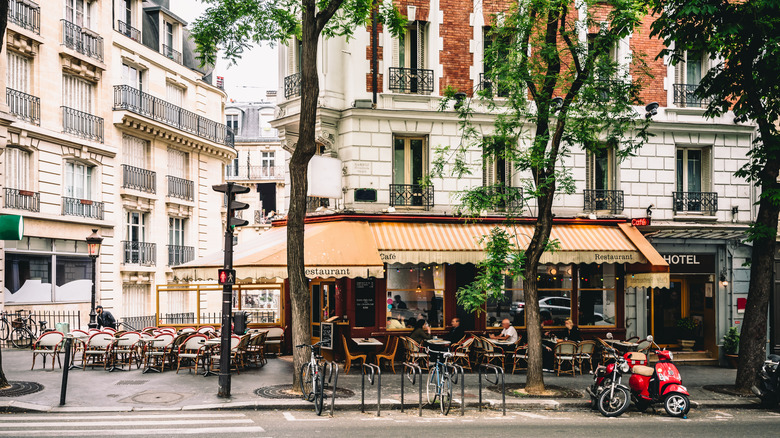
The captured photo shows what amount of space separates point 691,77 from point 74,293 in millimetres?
23844

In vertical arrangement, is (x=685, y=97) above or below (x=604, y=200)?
above

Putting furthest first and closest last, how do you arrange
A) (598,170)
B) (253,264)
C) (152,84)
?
1. (152,84)
2. (598,170)
3. (253,264)

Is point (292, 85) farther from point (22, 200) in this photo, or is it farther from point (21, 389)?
point (22, 200)

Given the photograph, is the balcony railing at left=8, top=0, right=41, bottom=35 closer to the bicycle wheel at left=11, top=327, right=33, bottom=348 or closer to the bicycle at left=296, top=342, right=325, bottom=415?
the bicycle wheel at left=11, top=327, right=33, bottom=348

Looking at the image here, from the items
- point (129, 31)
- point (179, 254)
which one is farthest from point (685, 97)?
point (179, 254)

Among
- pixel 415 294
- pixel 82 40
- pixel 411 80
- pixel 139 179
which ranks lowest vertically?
pixel 415 294

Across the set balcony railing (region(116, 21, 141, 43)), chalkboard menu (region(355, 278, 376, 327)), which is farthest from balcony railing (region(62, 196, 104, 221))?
chalkboard menu (region(355, 278, 376, 327))

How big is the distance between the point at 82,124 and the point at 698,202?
23713mm

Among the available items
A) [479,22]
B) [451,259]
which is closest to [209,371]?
[451,259]

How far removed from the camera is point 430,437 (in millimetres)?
10805

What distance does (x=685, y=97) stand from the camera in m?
21.7

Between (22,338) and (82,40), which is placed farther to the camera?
(82,40)

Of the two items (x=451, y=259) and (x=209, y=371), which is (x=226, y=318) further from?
(x=451, y=259)

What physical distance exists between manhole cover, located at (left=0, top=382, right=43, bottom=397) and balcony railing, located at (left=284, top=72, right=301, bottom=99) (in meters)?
9.86
